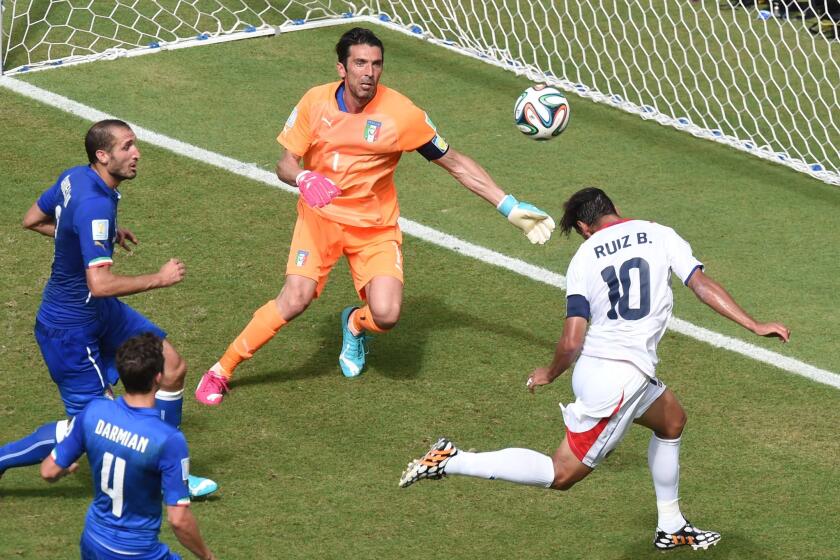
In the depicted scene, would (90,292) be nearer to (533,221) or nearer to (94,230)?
(94,230)

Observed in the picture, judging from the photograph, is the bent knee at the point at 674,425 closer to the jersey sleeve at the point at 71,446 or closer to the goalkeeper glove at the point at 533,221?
the goalkeeper glove at the point at 533,221

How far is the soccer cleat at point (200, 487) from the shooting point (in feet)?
25.8

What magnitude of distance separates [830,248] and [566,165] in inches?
94.0

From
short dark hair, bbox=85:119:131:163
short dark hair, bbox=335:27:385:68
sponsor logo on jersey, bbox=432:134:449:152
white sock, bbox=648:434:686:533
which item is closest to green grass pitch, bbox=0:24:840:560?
white sock, bbox=648:434:686:533

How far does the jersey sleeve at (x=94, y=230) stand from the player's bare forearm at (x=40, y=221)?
0.64m

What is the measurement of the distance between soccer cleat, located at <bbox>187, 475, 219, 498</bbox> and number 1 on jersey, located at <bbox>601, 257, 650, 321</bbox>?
7.81ft

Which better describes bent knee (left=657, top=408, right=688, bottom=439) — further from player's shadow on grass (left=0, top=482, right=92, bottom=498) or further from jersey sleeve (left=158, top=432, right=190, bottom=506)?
player's shadow on grass (left=0, top=482, right=92, bottom=498)

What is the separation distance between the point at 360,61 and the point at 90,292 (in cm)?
239

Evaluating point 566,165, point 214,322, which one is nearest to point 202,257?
point 214,322

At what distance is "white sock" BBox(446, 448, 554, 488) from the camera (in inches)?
291

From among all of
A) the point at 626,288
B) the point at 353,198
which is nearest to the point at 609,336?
the point at 626,288

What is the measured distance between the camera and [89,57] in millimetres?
13781

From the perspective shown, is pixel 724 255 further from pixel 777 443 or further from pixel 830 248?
pixel 777 443

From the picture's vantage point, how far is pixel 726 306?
7203 millimetres
